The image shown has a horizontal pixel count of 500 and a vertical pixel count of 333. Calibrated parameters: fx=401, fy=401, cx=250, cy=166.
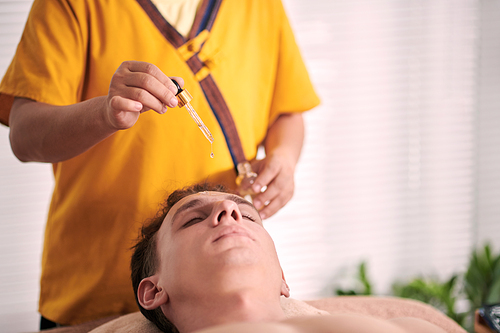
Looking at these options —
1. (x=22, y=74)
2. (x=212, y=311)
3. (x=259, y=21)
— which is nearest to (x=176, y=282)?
(x=212, y=311)

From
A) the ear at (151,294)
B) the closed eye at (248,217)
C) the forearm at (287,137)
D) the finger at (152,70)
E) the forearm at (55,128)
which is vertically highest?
→ the finger at (152,70)

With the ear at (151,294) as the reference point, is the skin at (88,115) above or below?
above

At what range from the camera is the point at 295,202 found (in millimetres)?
2410

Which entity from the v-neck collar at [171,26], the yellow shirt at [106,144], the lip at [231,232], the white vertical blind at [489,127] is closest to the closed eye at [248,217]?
the lip at [231,232]

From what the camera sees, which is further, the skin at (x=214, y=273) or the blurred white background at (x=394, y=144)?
the blurred white background at (x=394, y=144)

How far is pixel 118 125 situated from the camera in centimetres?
81

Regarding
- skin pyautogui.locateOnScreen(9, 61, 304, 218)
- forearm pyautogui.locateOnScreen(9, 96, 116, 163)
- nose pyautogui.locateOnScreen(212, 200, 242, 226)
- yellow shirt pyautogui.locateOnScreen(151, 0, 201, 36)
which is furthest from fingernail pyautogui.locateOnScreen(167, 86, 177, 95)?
yellow shirt pyautogui.locateOnScreen(151, 0, 201, 36)

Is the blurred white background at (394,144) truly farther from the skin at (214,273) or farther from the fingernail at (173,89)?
the fingernail at (173,89)

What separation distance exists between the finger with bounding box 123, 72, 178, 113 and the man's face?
11.0 inches

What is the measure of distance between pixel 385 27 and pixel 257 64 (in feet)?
4.93

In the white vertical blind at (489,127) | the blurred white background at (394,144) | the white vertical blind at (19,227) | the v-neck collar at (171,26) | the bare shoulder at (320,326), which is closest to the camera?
the bare shoulder at (320,326)

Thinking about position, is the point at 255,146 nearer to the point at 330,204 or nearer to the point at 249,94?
the point at 249,94

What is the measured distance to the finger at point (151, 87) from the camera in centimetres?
76

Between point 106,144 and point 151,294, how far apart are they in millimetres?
418
